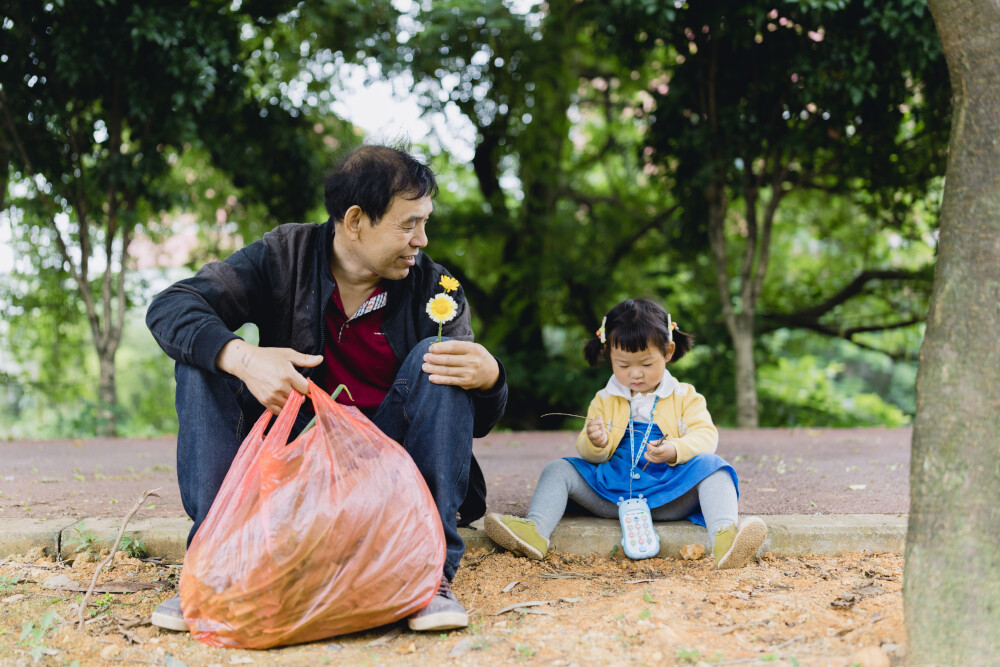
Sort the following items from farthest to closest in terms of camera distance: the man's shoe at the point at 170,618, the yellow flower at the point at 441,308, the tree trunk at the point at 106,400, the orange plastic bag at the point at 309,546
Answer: the tree trunk at the point at 106,400 → the yellow flower at the point at 441,308 → the man's shoe at the point at 170,618 → the orange plastic bag at the point at 309,546

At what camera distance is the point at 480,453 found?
5828 millimetres

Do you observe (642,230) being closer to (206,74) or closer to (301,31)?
(301,31)

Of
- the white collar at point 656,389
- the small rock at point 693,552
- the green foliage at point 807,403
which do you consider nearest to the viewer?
the small rock at point 693,552

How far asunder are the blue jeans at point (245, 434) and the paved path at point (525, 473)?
0.94m

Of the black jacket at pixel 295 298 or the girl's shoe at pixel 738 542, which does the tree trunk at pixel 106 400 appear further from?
the girl's shoe at pixel 738 542

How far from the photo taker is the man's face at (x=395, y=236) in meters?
A: 2.43

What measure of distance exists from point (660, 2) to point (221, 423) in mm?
5249

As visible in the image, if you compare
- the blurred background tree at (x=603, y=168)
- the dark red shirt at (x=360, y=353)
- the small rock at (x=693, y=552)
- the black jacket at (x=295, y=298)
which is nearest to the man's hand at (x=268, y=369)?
the black jacket at (x=295, y=298)

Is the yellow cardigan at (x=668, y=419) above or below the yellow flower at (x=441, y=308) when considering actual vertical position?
below

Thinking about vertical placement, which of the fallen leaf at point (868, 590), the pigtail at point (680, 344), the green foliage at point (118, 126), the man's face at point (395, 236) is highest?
the green foliage at point (118, 126)

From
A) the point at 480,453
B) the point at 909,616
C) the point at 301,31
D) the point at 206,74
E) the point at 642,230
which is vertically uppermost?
the point at 301,31

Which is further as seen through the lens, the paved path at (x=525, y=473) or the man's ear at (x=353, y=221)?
the paved path at (x=525, y=473)

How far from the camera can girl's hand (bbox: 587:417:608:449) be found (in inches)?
109

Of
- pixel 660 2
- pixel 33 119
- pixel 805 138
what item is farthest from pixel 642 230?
pixel 33 119
